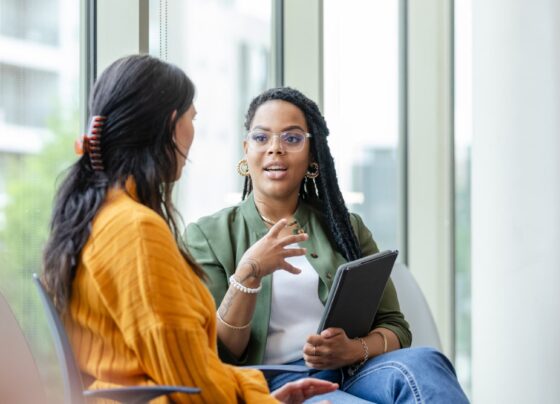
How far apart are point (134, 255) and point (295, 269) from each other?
2.42ft

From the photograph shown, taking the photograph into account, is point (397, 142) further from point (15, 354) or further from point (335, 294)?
point (15, 354)

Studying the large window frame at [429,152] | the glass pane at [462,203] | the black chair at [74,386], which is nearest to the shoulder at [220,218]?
the black chair at [74,386]

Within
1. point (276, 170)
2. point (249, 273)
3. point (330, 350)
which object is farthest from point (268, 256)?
point (276, 170)

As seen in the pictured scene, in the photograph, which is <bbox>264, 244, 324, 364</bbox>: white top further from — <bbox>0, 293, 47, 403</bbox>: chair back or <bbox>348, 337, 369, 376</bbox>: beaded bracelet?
<bbox>0, 293, 47, 403</bbox>: chair back

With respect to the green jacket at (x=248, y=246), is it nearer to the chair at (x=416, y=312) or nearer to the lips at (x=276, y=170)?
the lips at (x=276, y=170)

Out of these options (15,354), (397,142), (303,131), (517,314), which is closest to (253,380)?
(15,354)

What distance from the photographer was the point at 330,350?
2.05m

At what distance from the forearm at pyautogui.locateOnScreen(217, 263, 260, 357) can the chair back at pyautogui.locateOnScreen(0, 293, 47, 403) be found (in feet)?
1.68

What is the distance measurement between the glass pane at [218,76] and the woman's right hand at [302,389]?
129 cm

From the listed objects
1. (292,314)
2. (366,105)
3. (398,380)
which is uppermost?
(366,105)

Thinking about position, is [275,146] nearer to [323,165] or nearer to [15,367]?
[323,165]

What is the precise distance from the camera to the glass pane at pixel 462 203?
4.37 metres

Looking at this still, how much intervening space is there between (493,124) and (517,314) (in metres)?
0.79

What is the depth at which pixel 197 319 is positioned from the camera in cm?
141
